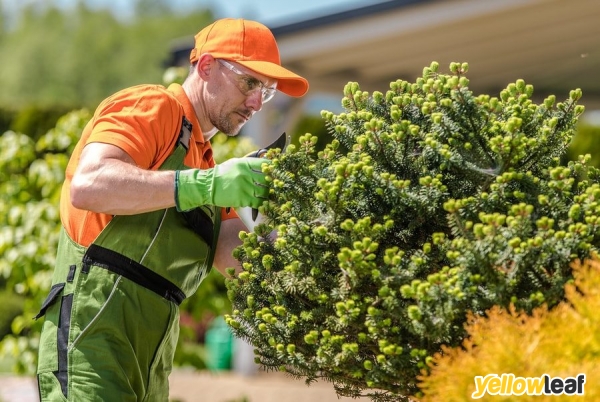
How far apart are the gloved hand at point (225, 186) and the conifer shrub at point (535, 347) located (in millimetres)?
698

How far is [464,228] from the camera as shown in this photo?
1.94 metres

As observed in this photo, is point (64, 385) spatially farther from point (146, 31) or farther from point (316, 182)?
point (146, 31)

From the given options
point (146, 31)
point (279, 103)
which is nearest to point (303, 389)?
point (279, 103)

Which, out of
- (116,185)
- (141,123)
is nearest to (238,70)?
(141,123)

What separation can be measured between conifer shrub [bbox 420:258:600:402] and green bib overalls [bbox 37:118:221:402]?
966 mm

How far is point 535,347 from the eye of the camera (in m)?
1.68

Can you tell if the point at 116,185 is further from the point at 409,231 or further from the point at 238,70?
the point at 409,231

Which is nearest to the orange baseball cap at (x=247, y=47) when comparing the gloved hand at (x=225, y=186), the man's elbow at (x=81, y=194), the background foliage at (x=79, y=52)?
the gloved hand at (x=225, y=186)

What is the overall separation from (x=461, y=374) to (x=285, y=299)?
0.56 meters

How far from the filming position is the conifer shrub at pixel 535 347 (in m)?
1.64

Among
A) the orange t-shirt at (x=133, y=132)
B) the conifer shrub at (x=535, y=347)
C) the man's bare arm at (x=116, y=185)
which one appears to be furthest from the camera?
the orange t-shirt at (x=133, y=132)

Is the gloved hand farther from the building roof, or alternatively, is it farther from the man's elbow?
the building roof

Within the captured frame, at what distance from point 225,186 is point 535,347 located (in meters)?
0.95

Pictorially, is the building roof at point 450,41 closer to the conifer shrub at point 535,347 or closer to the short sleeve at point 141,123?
the short sleeve at point 141,123
